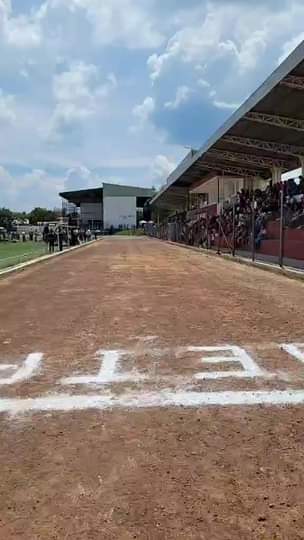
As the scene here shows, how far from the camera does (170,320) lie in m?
8.27

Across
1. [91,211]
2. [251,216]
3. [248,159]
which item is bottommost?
[251,216]

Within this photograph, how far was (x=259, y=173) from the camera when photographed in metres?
49.0

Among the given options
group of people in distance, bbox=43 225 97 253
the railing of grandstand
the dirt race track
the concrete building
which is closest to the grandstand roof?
the concrete building

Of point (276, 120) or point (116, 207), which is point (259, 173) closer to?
point (276, 120)

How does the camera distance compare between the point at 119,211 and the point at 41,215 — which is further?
the point at 41,215

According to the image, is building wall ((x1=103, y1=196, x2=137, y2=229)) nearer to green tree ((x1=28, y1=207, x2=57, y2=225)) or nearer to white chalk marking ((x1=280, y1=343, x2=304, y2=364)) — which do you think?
green tree ((x1=28, y1=207, x2=57, y2=225))

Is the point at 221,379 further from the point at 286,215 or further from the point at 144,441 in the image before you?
the point at 286,215

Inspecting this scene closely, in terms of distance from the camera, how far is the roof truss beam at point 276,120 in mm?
29359

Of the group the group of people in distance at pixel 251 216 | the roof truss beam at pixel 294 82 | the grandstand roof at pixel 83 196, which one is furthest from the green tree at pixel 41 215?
the roof truss beam at pixel 294 82

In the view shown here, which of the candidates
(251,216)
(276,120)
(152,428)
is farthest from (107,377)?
(276,120)

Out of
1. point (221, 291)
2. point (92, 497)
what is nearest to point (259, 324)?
point (221, 291)

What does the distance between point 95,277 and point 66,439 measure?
12.3m

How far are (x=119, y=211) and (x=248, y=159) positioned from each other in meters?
94.0

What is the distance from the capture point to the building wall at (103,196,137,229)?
134250 millimetres
